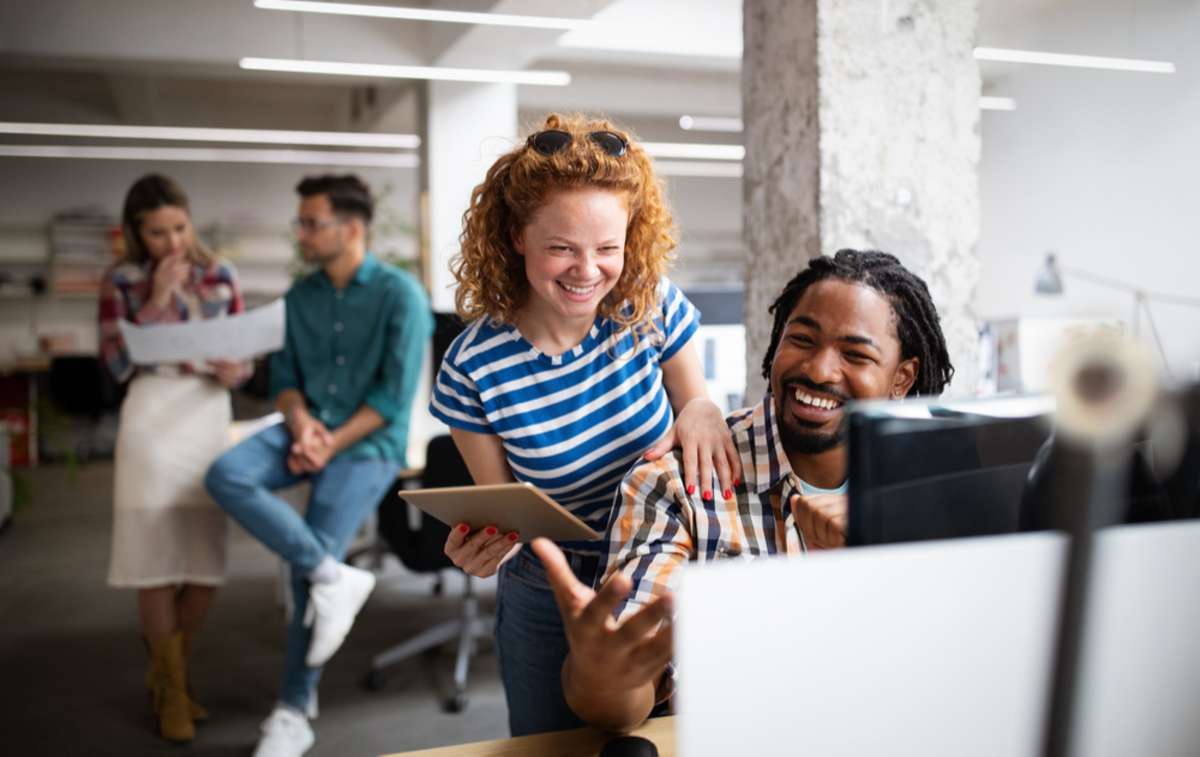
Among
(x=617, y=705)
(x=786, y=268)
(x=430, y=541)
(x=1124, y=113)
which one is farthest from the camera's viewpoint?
(x=1124, y=113)

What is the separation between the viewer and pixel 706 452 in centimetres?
130

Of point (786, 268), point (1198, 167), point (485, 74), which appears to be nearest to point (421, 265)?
point (485, 74)

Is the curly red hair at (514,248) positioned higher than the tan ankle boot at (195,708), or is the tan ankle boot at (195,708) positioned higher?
the curly red hair at (514,248)

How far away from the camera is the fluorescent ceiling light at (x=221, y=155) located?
9.09 metres

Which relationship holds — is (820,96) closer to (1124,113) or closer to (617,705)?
(617,705)

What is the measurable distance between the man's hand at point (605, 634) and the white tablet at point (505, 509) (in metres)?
0.18

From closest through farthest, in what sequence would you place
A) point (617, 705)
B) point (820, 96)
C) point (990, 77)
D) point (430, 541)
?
point (617, 705) < point (820, 96) < point (430, 541) < point (990, 77)

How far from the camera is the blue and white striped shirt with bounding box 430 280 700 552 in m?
1.52

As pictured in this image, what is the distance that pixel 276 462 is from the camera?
2996mm

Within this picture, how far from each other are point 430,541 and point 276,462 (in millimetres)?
687

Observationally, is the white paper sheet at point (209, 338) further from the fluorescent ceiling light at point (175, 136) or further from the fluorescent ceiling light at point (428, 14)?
the fluorescent ceiling light at point (175, 136)

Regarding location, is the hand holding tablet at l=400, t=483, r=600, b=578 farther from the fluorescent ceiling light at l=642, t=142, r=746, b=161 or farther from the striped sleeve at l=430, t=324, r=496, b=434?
the fluorescent ceiling light at l=642, t=142, r=746, b=161

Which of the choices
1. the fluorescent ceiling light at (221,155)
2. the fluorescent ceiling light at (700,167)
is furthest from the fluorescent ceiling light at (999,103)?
the fluorescent ceiling light at (221,155)

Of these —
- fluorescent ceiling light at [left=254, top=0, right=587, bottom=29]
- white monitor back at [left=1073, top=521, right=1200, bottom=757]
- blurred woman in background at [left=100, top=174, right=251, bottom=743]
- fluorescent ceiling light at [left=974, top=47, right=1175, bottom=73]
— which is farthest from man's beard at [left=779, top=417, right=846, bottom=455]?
fluorescent ceiling light at [left=974, top=47, right=1175, bottom=73]
